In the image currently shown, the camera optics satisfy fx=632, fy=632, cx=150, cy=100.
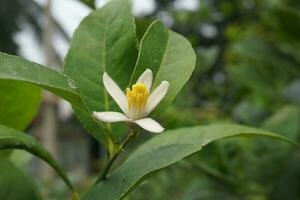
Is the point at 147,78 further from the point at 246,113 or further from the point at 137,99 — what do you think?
the point at 246,113

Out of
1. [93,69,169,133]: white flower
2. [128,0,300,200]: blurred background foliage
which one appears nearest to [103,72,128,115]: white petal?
[93,69,169,133]: white flower

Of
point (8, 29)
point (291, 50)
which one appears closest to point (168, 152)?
point (291, 50)

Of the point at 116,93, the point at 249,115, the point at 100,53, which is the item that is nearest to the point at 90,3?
the point at 100,53

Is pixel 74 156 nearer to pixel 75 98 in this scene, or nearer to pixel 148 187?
pixel 148 187

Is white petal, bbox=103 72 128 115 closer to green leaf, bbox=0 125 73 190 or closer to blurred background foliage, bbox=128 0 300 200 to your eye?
green leaf, bbox=0 125 73 190

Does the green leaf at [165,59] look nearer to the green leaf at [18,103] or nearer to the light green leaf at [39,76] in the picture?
the light green leaf at [39,76]
